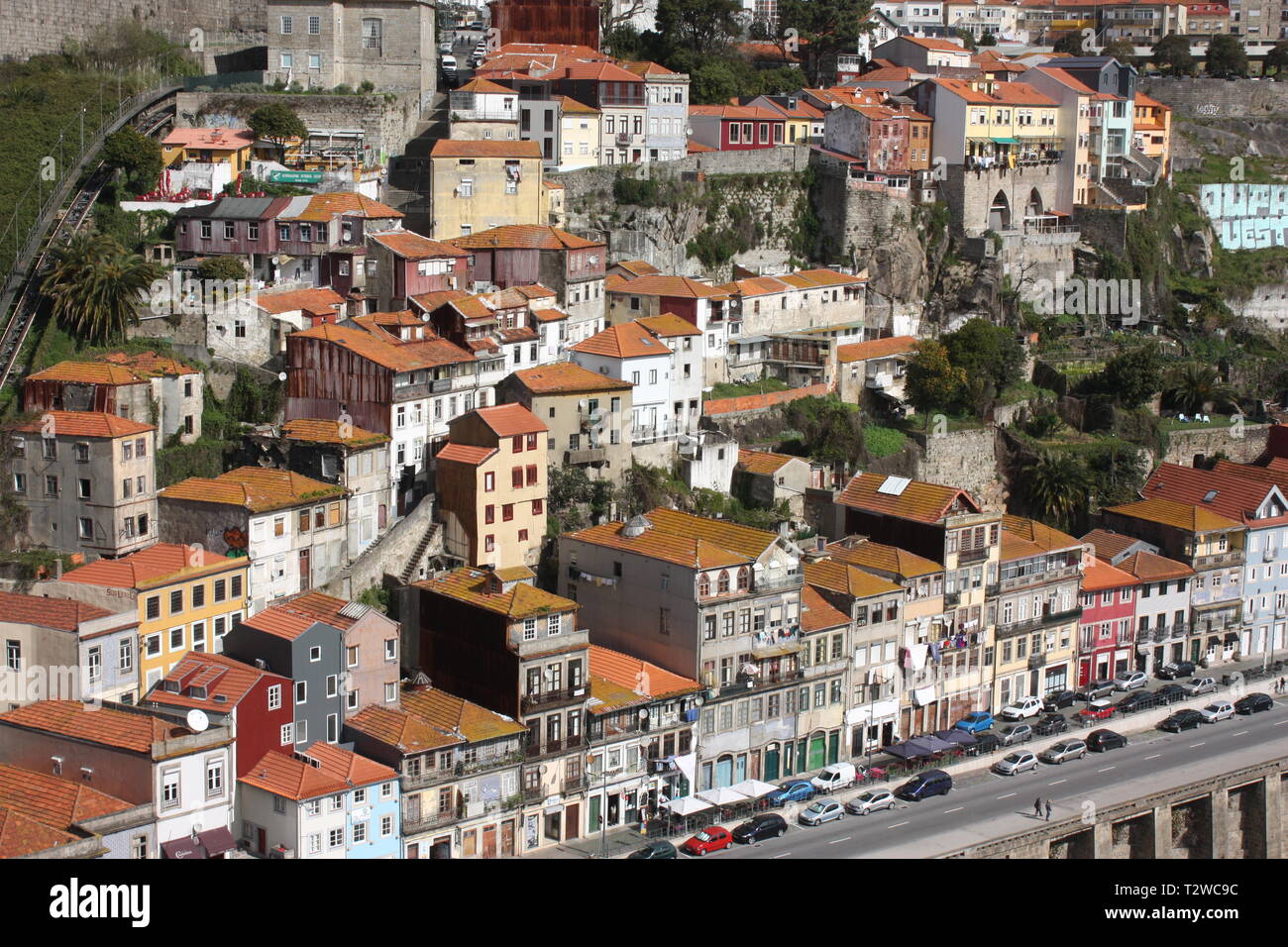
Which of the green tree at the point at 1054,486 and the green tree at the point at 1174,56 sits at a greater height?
the green tree at the point at 1174,56

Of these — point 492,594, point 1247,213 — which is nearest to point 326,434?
Answer: point 492,594

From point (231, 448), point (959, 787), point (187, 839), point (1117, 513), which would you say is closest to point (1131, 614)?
point (1117, 513)

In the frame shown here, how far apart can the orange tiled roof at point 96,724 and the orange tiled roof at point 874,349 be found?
111 feet

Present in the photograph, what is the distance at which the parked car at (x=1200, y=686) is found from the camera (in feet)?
192

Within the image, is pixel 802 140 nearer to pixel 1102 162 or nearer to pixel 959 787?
pixel 1102 162

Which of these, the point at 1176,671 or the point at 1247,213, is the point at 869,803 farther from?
the point at 1247,213

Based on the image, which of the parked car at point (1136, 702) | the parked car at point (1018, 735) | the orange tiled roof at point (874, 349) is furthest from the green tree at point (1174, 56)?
the parked car at point (1018, 735)

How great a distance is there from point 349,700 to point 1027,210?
158 ft

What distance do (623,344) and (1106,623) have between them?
60.4 feet

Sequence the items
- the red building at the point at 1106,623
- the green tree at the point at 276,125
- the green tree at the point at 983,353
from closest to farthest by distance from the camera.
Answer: the red building at the point at 1106,623 < the green tree at the point at 276,125 < the green tree at the point at 983,353

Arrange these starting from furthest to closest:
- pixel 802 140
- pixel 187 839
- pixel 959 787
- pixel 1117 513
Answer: pixel 802 140, pixel 1117 513, pixel 959 787, pixel 187 839

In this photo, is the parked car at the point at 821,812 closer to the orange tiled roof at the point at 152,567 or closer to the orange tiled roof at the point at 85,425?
the orange tiled roof at the point at 152,567

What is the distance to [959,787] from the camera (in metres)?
49.9

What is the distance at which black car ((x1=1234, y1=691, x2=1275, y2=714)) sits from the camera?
5812 cm
